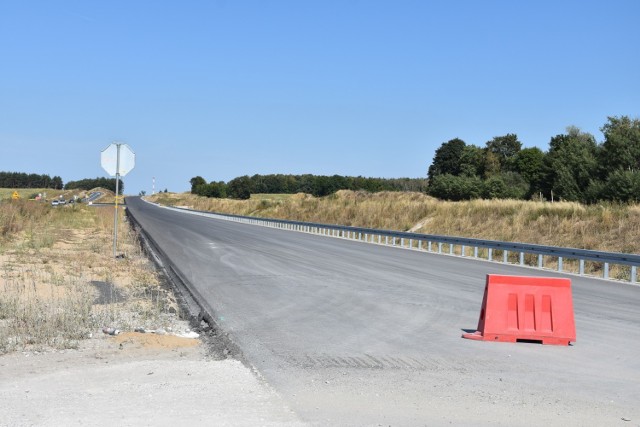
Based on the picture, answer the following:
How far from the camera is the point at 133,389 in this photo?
23.8 ft

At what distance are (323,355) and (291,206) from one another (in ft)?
250

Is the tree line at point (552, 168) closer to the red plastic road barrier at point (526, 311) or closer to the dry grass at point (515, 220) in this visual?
the dry grass at point (515, 220)

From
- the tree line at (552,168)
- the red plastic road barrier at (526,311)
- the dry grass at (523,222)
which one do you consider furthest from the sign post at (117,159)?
→ the tree line at (552,168)

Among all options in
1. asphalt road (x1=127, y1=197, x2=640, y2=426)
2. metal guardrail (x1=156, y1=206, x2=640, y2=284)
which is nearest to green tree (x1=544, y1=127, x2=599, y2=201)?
metal guardrail (x1=156, y1=206, x2=640, y2=284)

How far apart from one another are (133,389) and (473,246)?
23.2m

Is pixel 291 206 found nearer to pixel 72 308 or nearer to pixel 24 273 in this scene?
pixel 24 273

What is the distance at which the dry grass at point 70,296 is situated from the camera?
400 inches

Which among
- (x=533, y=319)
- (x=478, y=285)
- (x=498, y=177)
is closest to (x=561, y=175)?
(x=498, y=177)

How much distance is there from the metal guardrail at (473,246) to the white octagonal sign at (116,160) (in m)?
12.4

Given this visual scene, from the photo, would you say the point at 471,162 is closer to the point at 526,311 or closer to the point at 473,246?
the point at 473,246

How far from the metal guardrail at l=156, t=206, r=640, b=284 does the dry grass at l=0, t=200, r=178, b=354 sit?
1171cm

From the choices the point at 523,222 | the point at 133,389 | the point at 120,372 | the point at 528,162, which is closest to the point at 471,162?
the point at 528,162

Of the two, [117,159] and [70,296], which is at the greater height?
[117,159]

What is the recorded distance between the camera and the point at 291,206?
280ft
